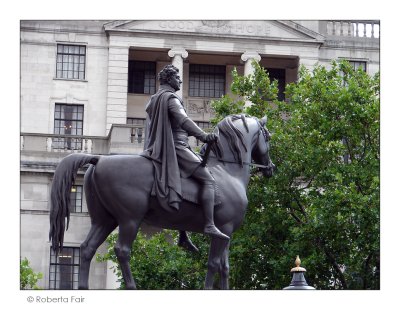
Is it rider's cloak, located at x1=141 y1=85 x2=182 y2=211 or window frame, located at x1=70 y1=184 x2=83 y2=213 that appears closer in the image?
rider's cloak, located at x1=141 y1=85 x2=182 y2=211

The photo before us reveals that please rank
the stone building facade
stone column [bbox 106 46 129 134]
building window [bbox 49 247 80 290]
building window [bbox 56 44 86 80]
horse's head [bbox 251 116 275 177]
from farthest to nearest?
building window [bbox 56 44 86 80]
stone column [bbox 106 46 129 134]
the stone building facade
building window [bbox 49 247 80 290]
horse's head [bbox 251 116 275 177]

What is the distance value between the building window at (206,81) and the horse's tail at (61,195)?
44.2 m

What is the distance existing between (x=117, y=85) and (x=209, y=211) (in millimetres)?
42975

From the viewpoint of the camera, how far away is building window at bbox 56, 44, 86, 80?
63.6m

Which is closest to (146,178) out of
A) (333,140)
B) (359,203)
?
(359,203)

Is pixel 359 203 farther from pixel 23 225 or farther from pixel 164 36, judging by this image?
pixel 164 36

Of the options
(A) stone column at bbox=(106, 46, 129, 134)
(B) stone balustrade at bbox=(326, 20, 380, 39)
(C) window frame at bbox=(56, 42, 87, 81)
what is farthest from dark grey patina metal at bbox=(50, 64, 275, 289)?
(B) stone balustrade at bbox=(326, 20, 380, 39)

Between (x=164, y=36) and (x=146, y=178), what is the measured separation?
4268 cm

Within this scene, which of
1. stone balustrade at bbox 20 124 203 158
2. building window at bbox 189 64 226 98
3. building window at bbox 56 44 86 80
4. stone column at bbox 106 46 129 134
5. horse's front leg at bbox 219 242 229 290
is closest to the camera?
horse's front leg at bbox 219 242 229 290

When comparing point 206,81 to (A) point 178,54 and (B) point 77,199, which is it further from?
(B) point 77,199

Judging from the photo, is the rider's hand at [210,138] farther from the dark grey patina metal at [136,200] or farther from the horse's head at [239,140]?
the horse's head at [239,140]

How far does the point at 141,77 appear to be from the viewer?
65.3m

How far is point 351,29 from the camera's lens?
211 feet

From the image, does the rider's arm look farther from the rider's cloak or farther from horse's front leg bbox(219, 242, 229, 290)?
horse's front leg bbox(219, 242, 229, 290)
